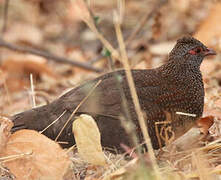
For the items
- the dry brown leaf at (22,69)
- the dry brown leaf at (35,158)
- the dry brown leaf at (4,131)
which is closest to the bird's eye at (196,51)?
the dry brown leaf at (35,158)

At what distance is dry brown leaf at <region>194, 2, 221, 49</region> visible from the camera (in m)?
6.16

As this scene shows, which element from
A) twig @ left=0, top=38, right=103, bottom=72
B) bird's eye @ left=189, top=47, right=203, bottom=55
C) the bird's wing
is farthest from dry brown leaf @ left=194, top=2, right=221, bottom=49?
the bird's wing

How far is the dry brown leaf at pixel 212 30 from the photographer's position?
6.16 meters

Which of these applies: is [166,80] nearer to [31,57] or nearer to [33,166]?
[33,166]

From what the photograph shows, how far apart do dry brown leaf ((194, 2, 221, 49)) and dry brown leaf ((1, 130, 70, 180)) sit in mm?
3151

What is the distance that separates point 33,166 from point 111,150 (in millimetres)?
706

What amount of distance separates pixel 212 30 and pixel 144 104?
2736mm

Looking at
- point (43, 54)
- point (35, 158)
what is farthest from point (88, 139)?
Result: point (43, 54)

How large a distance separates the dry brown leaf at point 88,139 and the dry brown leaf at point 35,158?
0.38 feet

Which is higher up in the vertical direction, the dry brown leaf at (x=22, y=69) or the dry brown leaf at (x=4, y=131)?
the dry brown leaf at (x=22, y=69)

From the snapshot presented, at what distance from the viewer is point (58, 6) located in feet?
32.1

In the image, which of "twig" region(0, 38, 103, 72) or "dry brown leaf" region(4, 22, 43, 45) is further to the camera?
"dry brown leaf" region(4, 22, 43, 45)

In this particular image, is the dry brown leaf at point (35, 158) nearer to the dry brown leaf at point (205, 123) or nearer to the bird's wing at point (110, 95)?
the bird's wing at point (110, 95)

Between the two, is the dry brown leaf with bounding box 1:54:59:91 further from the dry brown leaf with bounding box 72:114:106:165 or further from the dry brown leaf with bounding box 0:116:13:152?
the dry brown leaf with bounding box 72:114:106:165
